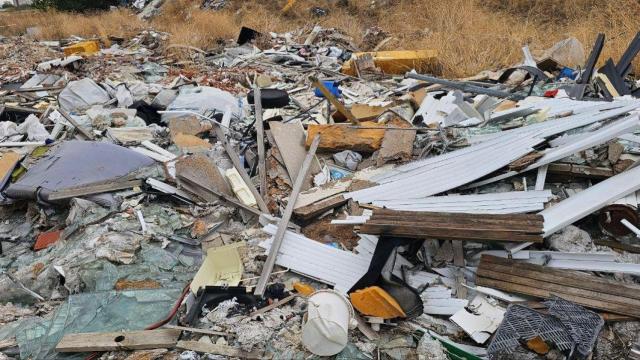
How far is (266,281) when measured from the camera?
11.7ft

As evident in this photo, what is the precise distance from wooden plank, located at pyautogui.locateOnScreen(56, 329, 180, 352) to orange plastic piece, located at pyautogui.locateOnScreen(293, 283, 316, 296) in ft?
2.96

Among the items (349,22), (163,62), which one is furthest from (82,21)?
(349,22)

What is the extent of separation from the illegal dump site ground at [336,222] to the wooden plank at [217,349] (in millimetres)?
13

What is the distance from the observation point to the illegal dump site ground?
10.1ft

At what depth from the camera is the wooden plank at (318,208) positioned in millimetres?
4219

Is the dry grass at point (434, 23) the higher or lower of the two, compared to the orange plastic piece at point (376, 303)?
lower

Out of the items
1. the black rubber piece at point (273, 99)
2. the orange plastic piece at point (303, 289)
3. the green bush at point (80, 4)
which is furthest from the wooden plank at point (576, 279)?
the green bush at point (80, 4)

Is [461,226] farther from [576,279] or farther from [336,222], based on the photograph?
[336,222]

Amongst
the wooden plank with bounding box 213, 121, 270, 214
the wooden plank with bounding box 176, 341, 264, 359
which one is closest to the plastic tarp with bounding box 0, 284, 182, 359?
the wooden plank with bounding box 176, 341, 264, 359

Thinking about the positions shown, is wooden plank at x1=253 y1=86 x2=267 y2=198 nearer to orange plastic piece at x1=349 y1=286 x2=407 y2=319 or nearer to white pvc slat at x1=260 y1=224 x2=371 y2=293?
white pvc slat at x1=260 y1=224 x2=371 y2=293

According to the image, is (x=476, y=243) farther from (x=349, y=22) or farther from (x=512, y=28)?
(x=349, y=22)

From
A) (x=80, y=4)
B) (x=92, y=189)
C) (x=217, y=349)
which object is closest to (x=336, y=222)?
(x=217, y=349)

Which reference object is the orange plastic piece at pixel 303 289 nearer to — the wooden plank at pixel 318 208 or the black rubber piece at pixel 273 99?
the wooden plank at pixel 318 208

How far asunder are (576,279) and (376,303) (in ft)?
4.65
